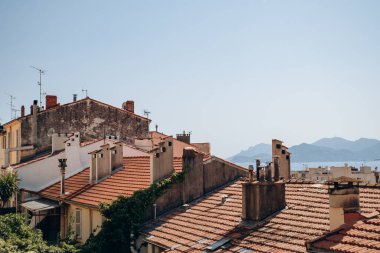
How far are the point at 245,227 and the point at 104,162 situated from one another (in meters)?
13.2

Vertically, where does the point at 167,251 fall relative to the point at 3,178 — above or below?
below

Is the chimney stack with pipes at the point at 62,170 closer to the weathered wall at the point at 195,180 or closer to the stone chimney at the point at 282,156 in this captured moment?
the weathered wall at the point at 195,180

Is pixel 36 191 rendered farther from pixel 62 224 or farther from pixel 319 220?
pixel 319 220

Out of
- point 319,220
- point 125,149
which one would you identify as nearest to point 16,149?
point 125,149

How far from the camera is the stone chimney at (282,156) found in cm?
2191

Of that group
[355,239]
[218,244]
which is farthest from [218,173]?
[355,239]

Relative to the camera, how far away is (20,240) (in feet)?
71.6

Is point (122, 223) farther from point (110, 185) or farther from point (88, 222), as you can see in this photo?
point (110, 185)

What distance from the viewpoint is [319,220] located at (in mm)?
15539

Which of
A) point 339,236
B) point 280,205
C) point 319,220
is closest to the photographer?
point 339,236

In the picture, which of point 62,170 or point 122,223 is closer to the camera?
point 122,223

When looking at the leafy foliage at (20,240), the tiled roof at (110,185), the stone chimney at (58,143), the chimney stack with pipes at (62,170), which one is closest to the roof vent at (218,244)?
the tiled roof at (110,185)

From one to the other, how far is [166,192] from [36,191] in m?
13.0

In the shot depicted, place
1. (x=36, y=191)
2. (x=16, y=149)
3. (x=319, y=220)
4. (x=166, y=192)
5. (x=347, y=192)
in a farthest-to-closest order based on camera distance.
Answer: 1. (x=16, y=149)
2. (x=36, y=191)
3. (x=166, y=192)
4. (x=319, y=220)
5. (x=347, y=192)
